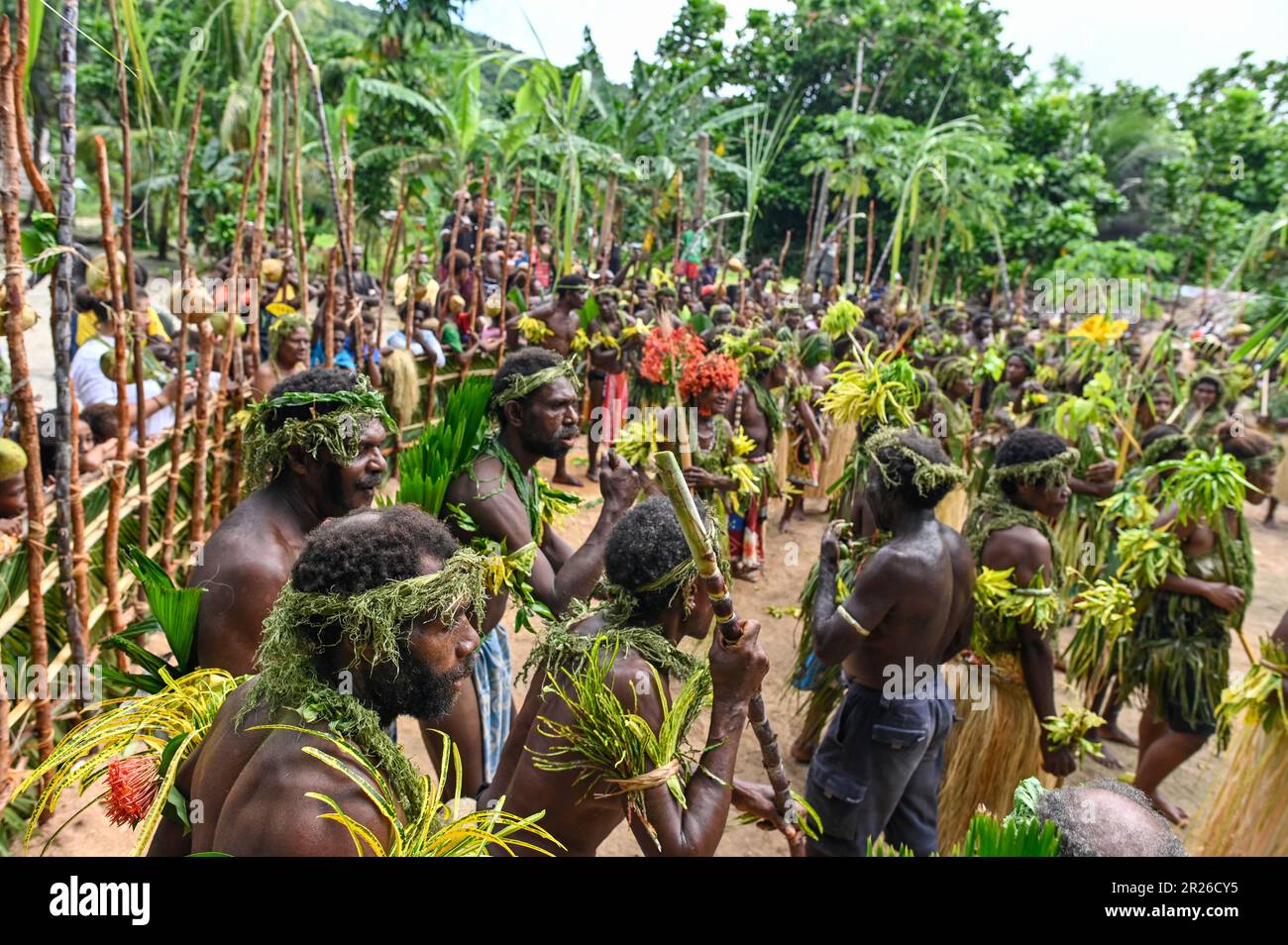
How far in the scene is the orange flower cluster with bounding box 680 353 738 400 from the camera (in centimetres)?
596

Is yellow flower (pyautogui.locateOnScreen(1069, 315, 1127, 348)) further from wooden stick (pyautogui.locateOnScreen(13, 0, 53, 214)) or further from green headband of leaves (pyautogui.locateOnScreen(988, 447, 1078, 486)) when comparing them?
wooden stick (pyautogui.locateOnScreen(13, 0, 53, 214))

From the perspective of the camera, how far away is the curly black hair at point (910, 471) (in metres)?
3.55

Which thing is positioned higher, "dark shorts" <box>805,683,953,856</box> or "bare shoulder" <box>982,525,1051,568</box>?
"bare shoulder" <box>982,525,1051,568</box>

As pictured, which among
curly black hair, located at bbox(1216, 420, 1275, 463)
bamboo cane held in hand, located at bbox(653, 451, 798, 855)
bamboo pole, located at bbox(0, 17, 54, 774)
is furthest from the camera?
curly black hair, located at bbox(1216, 420, 1275, 463)

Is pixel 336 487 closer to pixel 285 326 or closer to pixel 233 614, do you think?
pixel 233 614

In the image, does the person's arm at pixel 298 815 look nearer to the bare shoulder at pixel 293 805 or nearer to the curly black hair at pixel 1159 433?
the bare shoulder at pixel 293 805

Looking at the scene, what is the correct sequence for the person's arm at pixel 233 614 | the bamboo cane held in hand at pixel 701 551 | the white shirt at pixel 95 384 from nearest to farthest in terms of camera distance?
the bamboo cane held in hand at pixel 701 551 → the person's arm at pixel 233 614 → the white shirt at pixel 95 384

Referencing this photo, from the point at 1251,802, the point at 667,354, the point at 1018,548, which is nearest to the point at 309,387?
the point at 1018,548

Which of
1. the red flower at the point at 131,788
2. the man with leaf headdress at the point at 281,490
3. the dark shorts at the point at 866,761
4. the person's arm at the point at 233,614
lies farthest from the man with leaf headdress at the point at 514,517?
the red flower at the point at 131,788

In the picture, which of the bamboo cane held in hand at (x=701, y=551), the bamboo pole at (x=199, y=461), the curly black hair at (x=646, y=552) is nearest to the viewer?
the bamboo cane held in hand at (x=701, y=551)

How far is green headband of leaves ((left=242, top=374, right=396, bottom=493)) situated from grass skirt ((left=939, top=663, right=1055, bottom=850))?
3.08 m

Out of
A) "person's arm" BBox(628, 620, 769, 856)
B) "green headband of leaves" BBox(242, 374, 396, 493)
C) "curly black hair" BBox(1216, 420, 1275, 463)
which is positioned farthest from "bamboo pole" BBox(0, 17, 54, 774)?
"curly black hair" BBox(1216, 420, 1275, 463)

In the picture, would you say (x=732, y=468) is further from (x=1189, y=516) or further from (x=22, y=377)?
(x=22, y=377)

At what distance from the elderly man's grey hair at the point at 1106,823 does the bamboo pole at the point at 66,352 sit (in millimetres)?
3244
